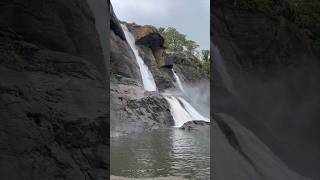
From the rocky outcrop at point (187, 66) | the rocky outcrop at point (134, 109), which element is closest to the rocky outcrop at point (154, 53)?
the rocky outcrop at point (187, 66)

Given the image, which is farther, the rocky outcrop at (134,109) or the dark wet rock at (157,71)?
the dark wet rock at (157,71)

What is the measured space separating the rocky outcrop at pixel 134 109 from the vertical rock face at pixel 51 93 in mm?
13437

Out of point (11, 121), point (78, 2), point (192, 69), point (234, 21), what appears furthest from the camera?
point (192, 69)

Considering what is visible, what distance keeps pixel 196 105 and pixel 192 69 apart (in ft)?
16.4

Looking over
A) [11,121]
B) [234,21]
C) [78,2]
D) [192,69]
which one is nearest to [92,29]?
[78,2]

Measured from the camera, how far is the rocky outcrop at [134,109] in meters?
18.7

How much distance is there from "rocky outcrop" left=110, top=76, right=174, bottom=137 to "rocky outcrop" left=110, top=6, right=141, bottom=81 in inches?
33.7

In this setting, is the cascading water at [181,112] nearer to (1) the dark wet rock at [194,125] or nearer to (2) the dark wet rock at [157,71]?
(1) the dark wet rock at [194,125]

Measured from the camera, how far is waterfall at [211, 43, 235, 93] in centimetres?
401

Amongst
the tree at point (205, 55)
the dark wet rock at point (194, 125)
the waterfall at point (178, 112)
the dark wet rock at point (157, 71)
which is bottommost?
the dark wet rock at point (194, 125)

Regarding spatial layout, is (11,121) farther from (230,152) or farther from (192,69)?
(192,69)

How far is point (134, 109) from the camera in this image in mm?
19891

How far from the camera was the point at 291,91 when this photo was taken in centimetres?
423

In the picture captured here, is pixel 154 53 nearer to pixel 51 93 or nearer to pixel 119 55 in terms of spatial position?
pixel 119 55
